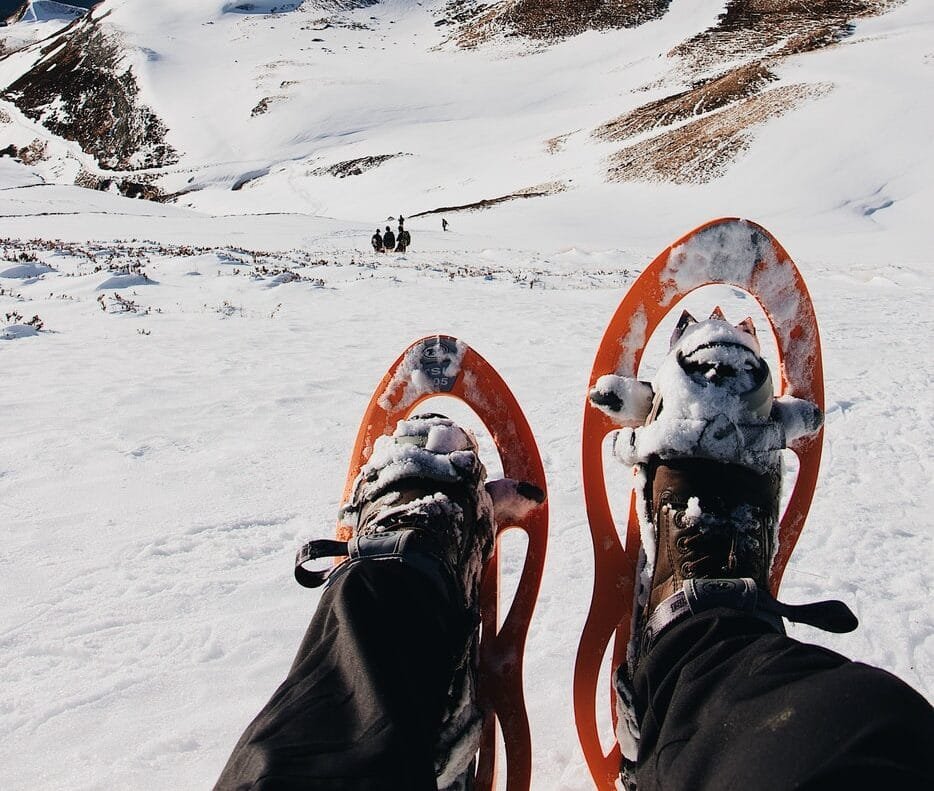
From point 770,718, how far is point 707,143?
85.8 feet

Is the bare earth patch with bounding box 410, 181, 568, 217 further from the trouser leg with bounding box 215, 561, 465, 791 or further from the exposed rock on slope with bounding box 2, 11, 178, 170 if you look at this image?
the exposed rock on slope with bounding box 2, 11, 178, 170

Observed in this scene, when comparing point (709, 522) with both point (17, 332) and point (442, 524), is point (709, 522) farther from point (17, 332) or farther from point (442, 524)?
point (17, 332)

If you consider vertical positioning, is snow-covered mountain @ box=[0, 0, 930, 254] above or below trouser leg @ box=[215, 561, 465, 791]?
above

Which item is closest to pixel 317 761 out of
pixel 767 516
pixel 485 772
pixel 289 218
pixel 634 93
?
pixel 485 772

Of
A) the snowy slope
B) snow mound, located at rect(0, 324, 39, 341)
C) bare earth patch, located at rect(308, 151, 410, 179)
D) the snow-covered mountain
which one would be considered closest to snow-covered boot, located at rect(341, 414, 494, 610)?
the snowy slope

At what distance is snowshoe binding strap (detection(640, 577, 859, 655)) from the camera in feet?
3.98

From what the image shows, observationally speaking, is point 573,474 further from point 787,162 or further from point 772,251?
point 787,162

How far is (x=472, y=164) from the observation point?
32281mm

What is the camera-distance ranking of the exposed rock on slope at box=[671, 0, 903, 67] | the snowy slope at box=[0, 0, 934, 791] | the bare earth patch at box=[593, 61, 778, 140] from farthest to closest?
1. the exposed rock on slope at box=[671, 0, 903, 67]
2. the bare earth patch at box=[593, 61, 778, 140]
3. the snowy slope at box=[0, 0, 934, 791]

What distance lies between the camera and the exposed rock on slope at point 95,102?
43.1 m

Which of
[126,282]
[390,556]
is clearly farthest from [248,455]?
[126,282]

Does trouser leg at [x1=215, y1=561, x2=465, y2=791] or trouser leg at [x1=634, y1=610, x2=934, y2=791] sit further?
trouser leg at [x1=215, y1=561, x2=465, y2=791]

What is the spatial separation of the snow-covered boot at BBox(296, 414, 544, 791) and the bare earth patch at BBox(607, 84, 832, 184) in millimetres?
23494

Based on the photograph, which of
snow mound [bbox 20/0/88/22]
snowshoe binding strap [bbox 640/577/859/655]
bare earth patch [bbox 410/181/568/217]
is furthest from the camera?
snow mound [bbox 20/0/88/22]
